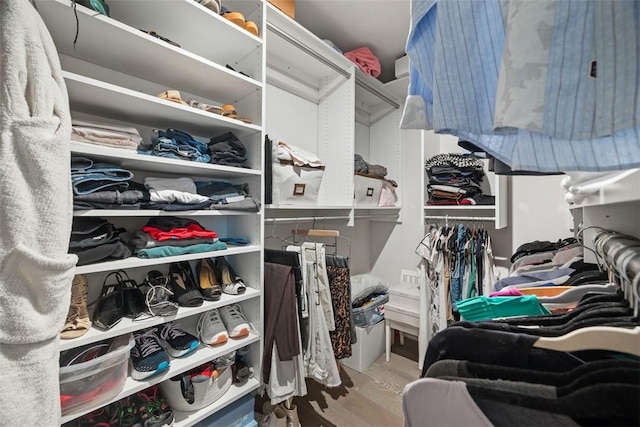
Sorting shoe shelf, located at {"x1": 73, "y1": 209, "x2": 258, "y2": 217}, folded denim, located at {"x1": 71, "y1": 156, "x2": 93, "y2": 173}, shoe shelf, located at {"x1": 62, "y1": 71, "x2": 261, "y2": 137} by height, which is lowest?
shoe shelf, located at {"x1": 73, "y1": 209, "x2": 258, "y2": 217}

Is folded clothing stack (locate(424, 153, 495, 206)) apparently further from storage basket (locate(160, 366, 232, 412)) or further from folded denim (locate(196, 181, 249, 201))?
storage basket (locate(160, 366, 232, 412))

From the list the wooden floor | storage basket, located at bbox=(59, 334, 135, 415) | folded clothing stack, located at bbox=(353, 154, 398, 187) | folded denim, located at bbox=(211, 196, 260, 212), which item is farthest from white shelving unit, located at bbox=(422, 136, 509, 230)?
storage basket, located at bbox=(59, 334, 135, 415)

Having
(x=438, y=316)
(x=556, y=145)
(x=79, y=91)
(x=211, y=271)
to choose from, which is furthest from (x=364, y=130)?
(x=556, y=145)

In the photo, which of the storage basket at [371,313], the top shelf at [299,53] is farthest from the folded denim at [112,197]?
the storage basket at [371,313]

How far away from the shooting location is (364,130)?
2.61 m

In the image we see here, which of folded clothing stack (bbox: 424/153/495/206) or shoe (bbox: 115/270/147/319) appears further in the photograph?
folded clothing stack (bbox: 424/153/495/206)

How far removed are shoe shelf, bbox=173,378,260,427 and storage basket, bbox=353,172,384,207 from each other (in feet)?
4.34

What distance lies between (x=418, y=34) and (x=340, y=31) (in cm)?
175

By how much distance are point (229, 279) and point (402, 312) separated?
1.45 metres

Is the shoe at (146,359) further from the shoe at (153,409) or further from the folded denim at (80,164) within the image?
the folded denim at (80,164)

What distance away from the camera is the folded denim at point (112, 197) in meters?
0.85

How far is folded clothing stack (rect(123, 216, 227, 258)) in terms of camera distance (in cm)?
101

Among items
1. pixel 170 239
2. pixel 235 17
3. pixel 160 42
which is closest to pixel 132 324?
pixel 170 239

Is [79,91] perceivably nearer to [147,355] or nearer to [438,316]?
[147,355]
